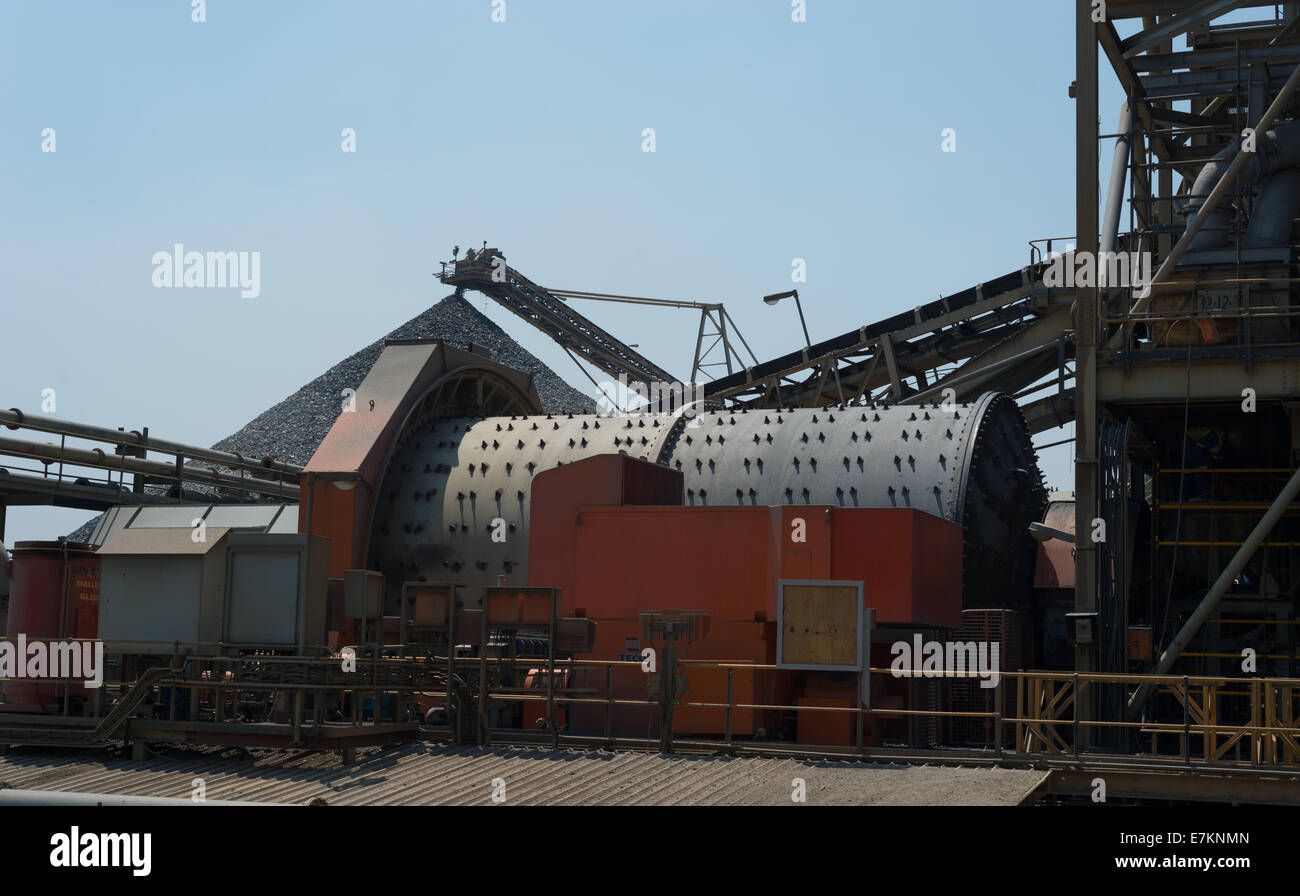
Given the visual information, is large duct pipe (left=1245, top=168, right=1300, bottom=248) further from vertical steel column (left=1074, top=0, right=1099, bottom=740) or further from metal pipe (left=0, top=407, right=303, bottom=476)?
metal pipe (left=0, top=407, right=303, bottom=476)

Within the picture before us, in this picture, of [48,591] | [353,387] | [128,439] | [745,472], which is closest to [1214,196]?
[745,472]

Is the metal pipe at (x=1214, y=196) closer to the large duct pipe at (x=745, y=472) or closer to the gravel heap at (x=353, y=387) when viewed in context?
the large duct pipe at (x=745, y=472)

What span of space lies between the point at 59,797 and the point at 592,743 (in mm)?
5567

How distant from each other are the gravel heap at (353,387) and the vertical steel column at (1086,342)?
4193 centimetres

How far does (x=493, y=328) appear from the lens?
66.0 meters

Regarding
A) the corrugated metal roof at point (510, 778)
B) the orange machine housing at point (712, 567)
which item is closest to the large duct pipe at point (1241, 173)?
the orange machine housing at point (712, 567)

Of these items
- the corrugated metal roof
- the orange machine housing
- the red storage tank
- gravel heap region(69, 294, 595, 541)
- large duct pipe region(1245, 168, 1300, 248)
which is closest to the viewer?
the corrugated metal roof

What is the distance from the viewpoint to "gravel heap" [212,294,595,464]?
61500 millimetres

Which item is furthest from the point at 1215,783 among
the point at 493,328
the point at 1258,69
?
the point at 493,328

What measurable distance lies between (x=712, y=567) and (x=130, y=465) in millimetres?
19199

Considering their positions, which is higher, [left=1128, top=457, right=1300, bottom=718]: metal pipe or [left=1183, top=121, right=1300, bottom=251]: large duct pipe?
[left=1183, top=121, right=1300, bottom=251]: large duct pipe

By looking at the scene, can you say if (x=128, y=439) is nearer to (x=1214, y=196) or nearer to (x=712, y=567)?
(x=712, y=567)

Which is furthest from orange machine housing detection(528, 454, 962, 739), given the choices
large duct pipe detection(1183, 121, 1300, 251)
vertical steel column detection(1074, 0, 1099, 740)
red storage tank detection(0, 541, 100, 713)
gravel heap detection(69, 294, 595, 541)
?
gravel heap detection(69, 294, 595, 541)

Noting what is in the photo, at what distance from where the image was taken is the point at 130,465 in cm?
3297
